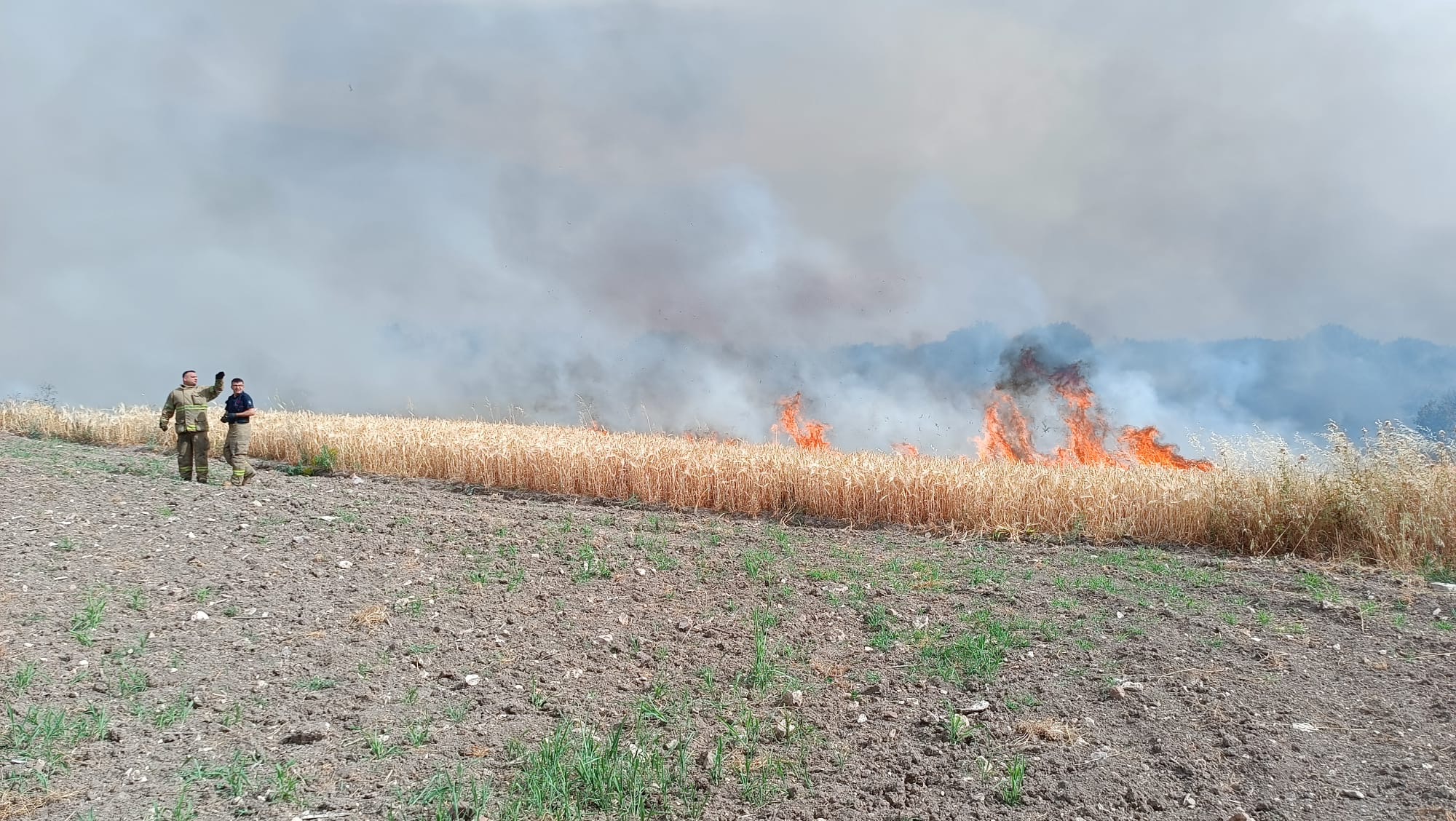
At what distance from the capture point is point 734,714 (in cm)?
538

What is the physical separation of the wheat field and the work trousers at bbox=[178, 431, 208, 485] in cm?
462

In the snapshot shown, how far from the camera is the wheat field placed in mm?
10945

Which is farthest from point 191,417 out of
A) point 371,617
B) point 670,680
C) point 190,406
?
point 670,680

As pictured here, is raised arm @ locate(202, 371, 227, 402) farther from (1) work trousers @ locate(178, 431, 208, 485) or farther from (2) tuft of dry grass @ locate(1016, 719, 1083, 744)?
(2) tuft of dry grass @ locate(1016, 719, 1083, 744)

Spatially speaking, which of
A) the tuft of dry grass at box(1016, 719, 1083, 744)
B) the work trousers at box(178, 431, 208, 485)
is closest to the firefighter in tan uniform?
the work trousers at box(178, 431, 208, 485)

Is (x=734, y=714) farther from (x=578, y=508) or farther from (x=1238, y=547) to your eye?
(x=1238, y=547)

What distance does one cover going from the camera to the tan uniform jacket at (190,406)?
1326 centimetres

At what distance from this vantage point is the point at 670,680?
590 centimetres

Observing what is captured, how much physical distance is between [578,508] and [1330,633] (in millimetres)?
9689

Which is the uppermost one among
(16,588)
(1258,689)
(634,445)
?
(634,445)

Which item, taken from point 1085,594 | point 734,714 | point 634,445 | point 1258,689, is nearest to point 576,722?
point 734,714

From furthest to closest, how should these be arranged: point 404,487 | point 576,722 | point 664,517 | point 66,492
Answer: point 404,487 < point 664,517 < point 66,492 < point 576,722

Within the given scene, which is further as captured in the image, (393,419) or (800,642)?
(393,419)

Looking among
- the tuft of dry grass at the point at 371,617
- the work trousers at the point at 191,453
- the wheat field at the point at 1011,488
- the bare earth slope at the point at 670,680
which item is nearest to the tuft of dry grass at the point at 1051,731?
the bare earth slope at the point at 670,680
